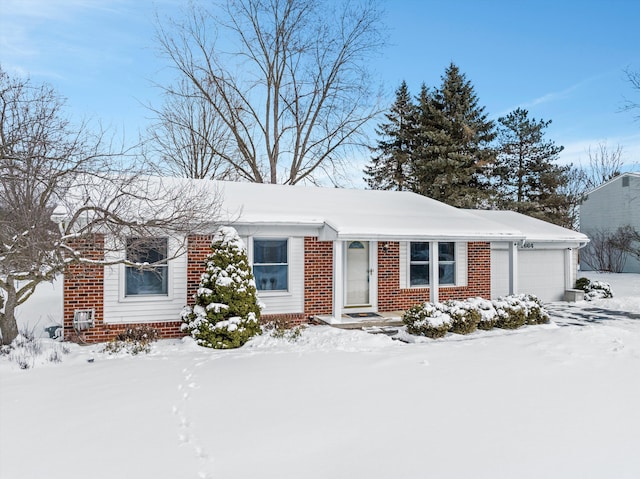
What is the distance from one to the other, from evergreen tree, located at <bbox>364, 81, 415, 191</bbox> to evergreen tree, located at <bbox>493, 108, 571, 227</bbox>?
5701 millimetres

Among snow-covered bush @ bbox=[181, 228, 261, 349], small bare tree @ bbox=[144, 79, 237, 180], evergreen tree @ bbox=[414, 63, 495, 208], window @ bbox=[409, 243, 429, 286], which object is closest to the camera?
snow-covered bush @ bbox=[181, 228, 261, 349]

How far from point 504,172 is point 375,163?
331 inches

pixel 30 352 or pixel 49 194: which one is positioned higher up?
pixel 49 194

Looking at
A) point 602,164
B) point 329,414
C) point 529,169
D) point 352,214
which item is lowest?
point 329,414

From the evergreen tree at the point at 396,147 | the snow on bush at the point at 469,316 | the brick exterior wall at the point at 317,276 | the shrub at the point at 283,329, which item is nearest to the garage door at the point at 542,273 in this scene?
the snow on bush at the point at 469,316

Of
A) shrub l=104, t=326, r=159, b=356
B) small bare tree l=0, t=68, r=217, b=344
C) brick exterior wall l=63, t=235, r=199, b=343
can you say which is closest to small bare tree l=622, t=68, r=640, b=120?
small bare tree l=0, t=68, r=217, b=344

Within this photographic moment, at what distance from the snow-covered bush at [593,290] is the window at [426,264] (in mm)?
6198

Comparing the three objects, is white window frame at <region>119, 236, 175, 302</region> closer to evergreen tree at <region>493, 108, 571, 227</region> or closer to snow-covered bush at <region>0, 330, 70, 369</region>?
snow-covered bush at <region>0, 330, 70, 369</region>

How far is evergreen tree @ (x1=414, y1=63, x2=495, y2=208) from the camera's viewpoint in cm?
2466

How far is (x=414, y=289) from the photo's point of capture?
12289mm

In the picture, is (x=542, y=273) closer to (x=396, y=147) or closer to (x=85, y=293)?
(x=85, y=293)

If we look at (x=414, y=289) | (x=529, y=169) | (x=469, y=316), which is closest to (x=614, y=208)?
(x=529, y=169)

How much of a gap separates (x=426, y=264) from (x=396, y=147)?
17939 mm

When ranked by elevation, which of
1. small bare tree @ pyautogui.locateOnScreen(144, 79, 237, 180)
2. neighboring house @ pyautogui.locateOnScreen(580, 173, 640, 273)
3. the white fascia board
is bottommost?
the white fascia board
